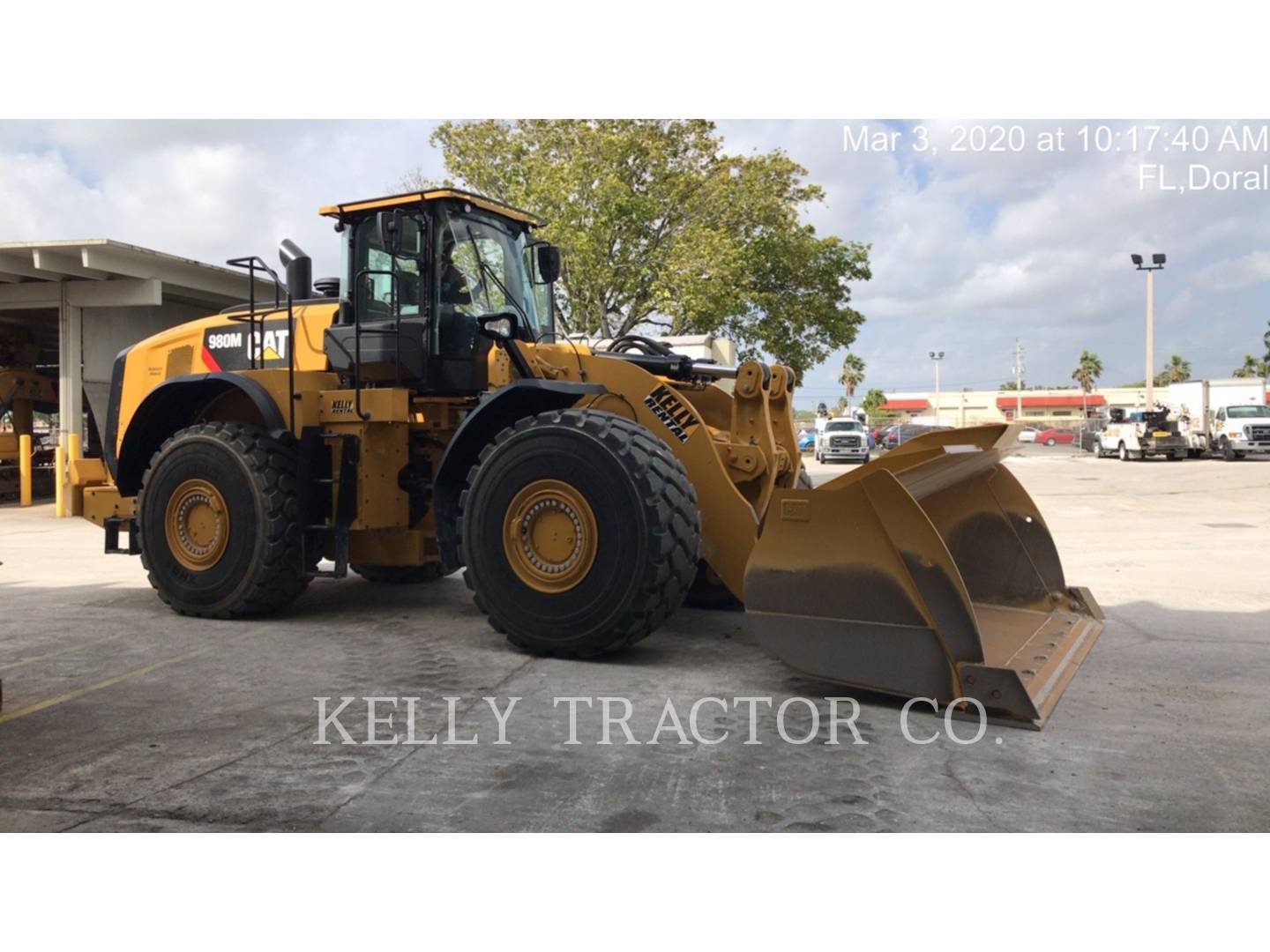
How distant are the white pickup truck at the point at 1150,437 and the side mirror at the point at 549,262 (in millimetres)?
32195

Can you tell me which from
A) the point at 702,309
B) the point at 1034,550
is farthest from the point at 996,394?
the point at 1034,550

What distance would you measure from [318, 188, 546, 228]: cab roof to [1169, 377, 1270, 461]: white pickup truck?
32690 mm

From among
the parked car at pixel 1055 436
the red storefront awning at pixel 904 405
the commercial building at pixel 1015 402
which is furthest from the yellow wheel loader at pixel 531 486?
the red storefront awning at pixel 904 405

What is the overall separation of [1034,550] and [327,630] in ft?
15.6

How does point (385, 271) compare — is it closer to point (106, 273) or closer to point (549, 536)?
point (549, 536)

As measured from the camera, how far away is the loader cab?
7203 millimetres

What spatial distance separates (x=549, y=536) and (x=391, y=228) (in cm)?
236

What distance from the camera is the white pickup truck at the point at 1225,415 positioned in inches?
1319

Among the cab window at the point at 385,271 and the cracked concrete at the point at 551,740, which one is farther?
→ the cab window at the point at 385,271

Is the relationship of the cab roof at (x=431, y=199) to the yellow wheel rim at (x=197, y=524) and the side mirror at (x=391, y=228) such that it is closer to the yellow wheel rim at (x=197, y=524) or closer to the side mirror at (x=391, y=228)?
the side mirror at (x=391, y=228)

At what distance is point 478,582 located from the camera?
246 inches

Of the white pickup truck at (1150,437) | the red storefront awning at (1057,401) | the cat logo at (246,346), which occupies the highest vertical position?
the red storefront awning at (1057,401)

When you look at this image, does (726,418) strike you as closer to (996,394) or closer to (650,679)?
(650,679)

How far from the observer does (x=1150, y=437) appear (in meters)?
34.6
